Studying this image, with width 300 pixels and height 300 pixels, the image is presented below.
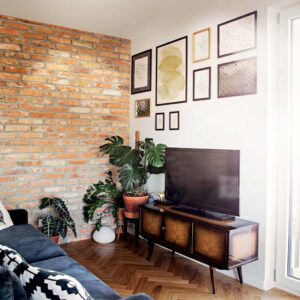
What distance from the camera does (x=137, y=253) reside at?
3.79 meters

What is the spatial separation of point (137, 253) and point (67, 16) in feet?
9.03

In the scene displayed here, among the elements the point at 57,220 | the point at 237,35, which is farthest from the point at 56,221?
the point at 237,35

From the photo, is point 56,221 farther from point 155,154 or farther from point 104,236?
point 155,154

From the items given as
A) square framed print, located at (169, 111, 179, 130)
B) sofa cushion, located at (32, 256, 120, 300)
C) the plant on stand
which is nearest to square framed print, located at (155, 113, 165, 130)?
square framed print, located at (169, 111, 179, 130)

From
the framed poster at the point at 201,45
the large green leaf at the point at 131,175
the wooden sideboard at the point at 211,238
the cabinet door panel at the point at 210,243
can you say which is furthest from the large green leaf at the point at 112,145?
the cabinet door panel at the point at 210,243

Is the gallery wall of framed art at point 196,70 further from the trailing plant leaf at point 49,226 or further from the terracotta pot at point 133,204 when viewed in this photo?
the trailing plant leaf at point 49,226

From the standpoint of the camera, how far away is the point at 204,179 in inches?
127

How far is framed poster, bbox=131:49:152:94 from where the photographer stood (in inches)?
169

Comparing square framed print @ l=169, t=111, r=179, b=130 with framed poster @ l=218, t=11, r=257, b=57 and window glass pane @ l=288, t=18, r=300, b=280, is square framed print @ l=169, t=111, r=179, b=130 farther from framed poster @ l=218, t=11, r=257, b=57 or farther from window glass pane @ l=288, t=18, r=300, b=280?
window glass pane @ l=288, t=18, r=300, b=280

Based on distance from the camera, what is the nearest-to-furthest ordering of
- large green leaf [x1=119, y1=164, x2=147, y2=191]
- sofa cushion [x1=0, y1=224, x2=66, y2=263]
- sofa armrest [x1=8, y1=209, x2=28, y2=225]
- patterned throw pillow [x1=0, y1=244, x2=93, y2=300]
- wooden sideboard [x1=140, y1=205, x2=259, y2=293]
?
1. patterned throw pillow [x1=0, y1=244, x2=93, y2=300]
2. sofa cushion [x1=0, y1=224, x2=66, y2=263]
3. wooden sideboard [x1=140, y1=205, x2=259, y2=293]
4. sofa armrest [x1=8, y1=209, x2=28, y2=225]
5. large green leaf [x1=119, y1=164, x2=147, y2=191]

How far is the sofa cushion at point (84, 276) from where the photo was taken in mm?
1823

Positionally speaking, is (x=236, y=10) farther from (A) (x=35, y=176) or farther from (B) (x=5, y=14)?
(A) (x=35, y=176)

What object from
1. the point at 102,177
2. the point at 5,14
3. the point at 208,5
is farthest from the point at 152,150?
the point at 5,14

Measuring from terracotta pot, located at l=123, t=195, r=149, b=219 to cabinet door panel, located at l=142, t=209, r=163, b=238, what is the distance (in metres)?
0.28
